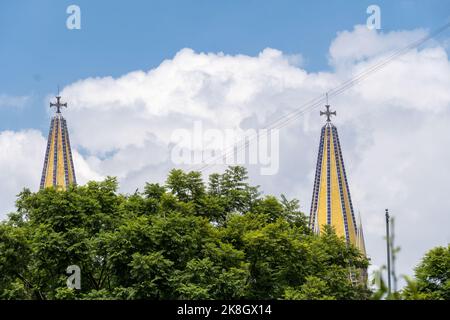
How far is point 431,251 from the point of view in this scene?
31.7 m

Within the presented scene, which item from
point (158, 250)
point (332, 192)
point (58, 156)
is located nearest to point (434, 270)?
point (158, 250)

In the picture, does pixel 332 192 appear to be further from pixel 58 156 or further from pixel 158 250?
pixel 158 250

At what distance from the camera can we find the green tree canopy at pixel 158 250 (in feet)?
92.9

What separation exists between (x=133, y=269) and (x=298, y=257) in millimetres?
7056

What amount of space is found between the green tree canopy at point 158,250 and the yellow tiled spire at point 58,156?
59.3 feet

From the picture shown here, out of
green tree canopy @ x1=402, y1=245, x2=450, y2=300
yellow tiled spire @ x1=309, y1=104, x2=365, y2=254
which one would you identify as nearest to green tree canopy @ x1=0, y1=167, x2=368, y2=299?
green tree canopy @ x1=402, y1=245, x2=450, y2=300

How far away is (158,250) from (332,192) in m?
25.8

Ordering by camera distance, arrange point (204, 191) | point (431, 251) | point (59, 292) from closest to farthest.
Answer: point (59, 292), point (431, 251), point (204, 191)

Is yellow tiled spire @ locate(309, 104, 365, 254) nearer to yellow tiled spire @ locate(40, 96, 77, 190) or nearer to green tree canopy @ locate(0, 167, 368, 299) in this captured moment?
yellow tiled spire @ locate(40, 96, 77, 190)

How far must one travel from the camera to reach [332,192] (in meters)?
53.5

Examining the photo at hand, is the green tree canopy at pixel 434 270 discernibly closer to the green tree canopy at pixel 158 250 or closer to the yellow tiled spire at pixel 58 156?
the green tree canopy at pixel 158 250
